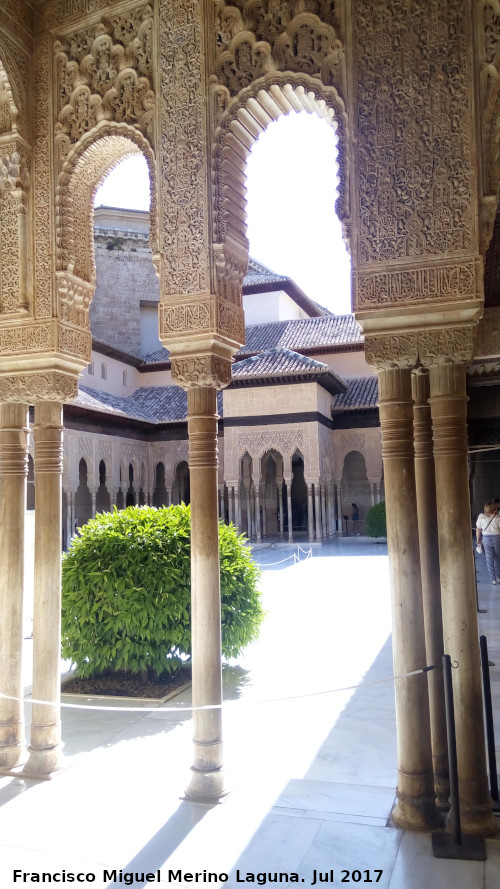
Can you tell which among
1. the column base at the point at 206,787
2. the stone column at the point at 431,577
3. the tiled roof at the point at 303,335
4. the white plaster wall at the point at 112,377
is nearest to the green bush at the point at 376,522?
the tiled roof at the point at 303,335

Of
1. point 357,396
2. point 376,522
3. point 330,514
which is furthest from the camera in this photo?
point 357,396

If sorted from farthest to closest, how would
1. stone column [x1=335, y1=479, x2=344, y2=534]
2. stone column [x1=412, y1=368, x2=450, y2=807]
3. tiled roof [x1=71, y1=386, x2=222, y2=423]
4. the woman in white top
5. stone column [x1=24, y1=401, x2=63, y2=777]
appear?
stone column [x1=335, y1=479, x2=344, y2=534] < tiled roof [x1=71, y1=386, x2=222, y2=423] < the woman in white top < stone column [x1=24, y1=401, x2=63, y2=777] < stone column [x1=412, y1=368, x2=450, y2=807]

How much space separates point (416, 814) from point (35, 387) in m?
3.24

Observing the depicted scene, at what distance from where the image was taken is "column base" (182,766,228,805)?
3.70 metres

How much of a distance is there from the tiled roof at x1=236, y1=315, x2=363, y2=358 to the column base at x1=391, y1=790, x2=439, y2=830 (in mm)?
25835

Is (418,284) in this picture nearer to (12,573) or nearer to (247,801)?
(247,801)

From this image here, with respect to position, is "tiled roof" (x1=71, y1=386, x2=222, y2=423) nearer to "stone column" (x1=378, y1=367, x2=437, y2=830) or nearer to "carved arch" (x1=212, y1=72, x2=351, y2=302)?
"carved arch" (x1=212, y1=72, x2=351, y2=302)

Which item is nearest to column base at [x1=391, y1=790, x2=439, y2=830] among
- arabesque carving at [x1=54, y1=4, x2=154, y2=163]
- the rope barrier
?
the rope barrier

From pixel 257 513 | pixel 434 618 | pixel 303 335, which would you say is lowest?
pixel 434 618

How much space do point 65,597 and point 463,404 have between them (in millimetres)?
3912

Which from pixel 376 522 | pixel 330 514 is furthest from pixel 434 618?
pixel 330 514

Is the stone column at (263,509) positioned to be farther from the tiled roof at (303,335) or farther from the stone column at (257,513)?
the tiled roof at (303,335)

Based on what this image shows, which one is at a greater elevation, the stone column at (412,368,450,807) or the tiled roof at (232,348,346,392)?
the tiled roof at (232,348,346,392)

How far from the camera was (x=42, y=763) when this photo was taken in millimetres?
4105
